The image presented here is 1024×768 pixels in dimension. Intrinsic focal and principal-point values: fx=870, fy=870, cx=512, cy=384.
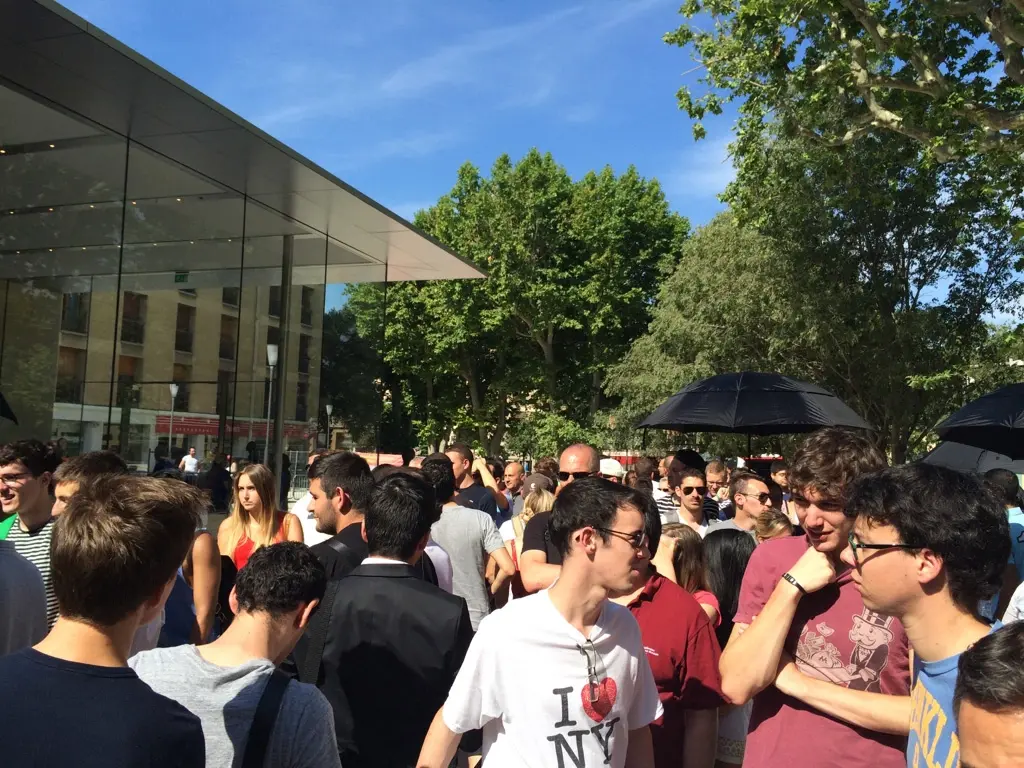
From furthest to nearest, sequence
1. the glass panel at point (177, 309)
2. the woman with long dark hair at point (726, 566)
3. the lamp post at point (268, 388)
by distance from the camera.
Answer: the lamp post at point (268, 388)
the glass panel at point (177, 309)
the woman with long dark hair at point (726, 566)

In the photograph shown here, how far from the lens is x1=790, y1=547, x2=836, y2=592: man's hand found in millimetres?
2482

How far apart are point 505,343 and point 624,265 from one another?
20.3 feet

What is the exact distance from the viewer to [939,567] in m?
1.96

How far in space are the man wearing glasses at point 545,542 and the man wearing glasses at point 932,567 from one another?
1297 mm

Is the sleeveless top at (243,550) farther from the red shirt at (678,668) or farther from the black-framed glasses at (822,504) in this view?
the black-framed glasses at (822,504)

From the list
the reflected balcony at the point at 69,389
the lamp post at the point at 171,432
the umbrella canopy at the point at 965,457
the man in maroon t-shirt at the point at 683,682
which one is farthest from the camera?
the lamp post at the point at 171,432

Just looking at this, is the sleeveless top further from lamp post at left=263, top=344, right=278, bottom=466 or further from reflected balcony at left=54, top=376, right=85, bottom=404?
lamp post at left=263, top=344, right=278, bottom=466

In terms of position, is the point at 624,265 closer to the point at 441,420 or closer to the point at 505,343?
the point at 505,343

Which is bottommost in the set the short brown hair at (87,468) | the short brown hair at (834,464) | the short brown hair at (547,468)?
the short brown hair at (547,468)

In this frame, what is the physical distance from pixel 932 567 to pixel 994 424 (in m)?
5.50

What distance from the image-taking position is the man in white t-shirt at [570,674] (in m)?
2.50

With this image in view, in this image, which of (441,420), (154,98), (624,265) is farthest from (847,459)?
(441,420)

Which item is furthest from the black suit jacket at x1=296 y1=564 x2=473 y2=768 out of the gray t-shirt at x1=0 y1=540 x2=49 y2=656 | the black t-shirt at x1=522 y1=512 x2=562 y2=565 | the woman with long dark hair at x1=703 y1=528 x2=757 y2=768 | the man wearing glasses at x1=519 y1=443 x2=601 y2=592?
the woman with long dark hair at x1=703 y1=528 x2=757 y2=768

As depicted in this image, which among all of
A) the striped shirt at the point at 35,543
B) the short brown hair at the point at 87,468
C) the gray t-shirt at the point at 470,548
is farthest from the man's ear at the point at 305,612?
the gray t-shirt at the point at 470,548
